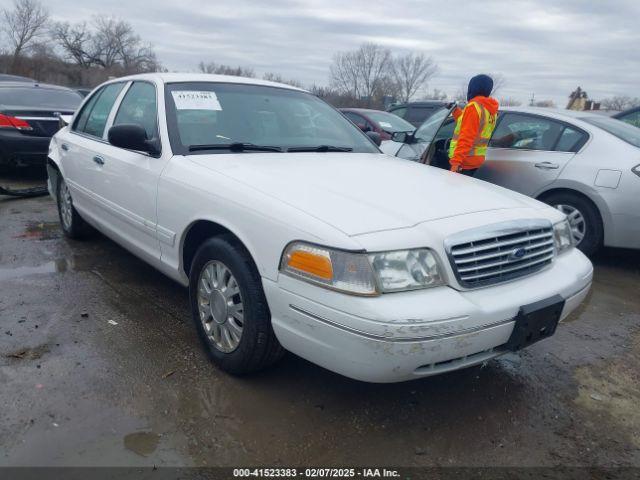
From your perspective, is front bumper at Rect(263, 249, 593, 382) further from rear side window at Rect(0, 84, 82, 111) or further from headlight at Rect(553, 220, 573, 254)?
rear side window at Rect(0, 84, 82, 111)

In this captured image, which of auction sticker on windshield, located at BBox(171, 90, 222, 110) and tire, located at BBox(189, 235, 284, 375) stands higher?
auction sticker on windshield, located at BBox(171, 90, 222, 110)

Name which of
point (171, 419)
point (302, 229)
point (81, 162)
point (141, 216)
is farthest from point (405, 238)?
point (81, 162)

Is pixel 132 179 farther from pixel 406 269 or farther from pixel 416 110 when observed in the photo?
pixel 416 110

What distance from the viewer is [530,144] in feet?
18.0

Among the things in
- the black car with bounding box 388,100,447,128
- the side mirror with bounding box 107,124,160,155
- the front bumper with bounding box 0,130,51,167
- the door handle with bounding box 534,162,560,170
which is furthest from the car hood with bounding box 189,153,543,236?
the black car with bounding box 388,100,447,128

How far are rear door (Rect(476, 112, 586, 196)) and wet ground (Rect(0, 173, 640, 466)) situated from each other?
1.93 meters

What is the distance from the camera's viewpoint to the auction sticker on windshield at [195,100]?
348 centimetres

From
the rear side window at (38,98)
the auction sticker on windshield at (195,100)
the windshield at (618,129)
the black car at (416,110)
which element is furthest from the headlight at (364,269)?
the black car at (416,110)

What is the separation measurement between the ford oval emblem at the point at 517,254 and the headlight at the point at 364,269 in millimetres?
454

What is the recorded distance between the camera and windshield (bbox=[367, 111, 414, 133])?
1059 centimetres

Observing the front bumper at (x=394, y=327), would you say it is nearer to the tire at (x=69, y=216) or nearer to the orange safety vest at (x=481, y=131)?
the orange safety vest at (x=481, y=131)

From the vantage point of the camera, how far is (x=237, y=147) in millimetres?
3336

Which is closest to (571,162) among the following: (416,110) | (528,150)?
(528,150)

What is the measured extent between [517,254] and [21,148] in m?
7.29
